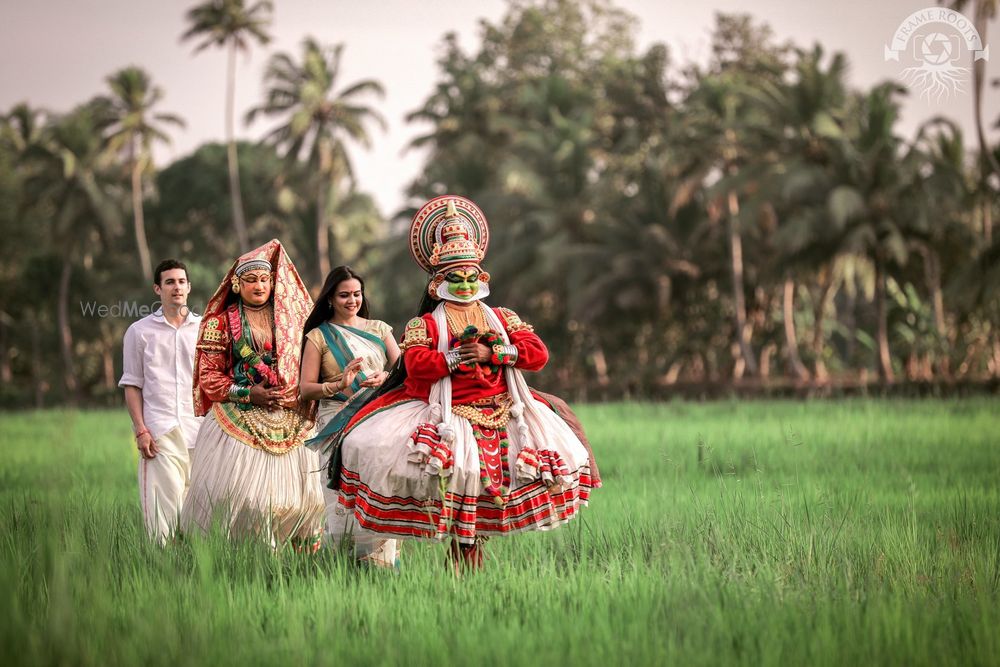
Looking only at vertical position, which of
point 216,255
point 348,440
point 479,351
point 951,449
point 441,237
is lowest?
point 951,449

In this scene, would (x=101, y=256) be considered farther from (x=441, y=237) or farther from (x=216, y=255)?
(x=441, y=237)

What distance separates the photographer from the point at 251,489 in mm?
4793

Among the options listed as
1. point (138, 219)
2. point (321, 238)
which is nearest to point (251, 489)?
point (321, 238)

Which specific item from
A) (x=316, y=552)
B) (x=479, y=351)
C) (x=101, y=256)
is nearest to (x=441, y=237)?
(x=479, y=351)

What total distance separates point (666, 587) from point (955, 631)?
0.94 m

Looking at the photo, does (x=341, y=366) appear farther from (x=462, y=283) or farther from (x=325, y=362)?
(x=462, y=283)

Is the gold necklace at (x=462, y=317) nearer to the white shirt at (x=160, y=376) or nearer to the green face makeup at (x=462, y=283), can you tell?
the green face makeup at (x=462, y=283)

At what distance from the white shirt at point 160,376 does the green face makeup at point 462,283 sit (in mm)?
1759

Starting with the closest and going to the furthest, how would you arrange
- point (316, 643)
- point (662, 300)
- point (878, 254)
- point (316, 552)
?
point (316, 643), point (316, 552), point (878, 254), point (662, 300)

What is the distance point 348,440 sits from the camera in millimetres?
4273

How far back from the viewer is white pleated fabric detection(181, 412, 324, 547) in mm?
4770

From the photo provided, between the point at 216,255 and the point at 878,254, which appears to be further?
the point at 216,255

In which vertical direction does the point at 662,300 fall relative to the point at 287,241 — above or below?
below

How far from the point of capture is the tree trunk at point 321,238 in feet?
101
